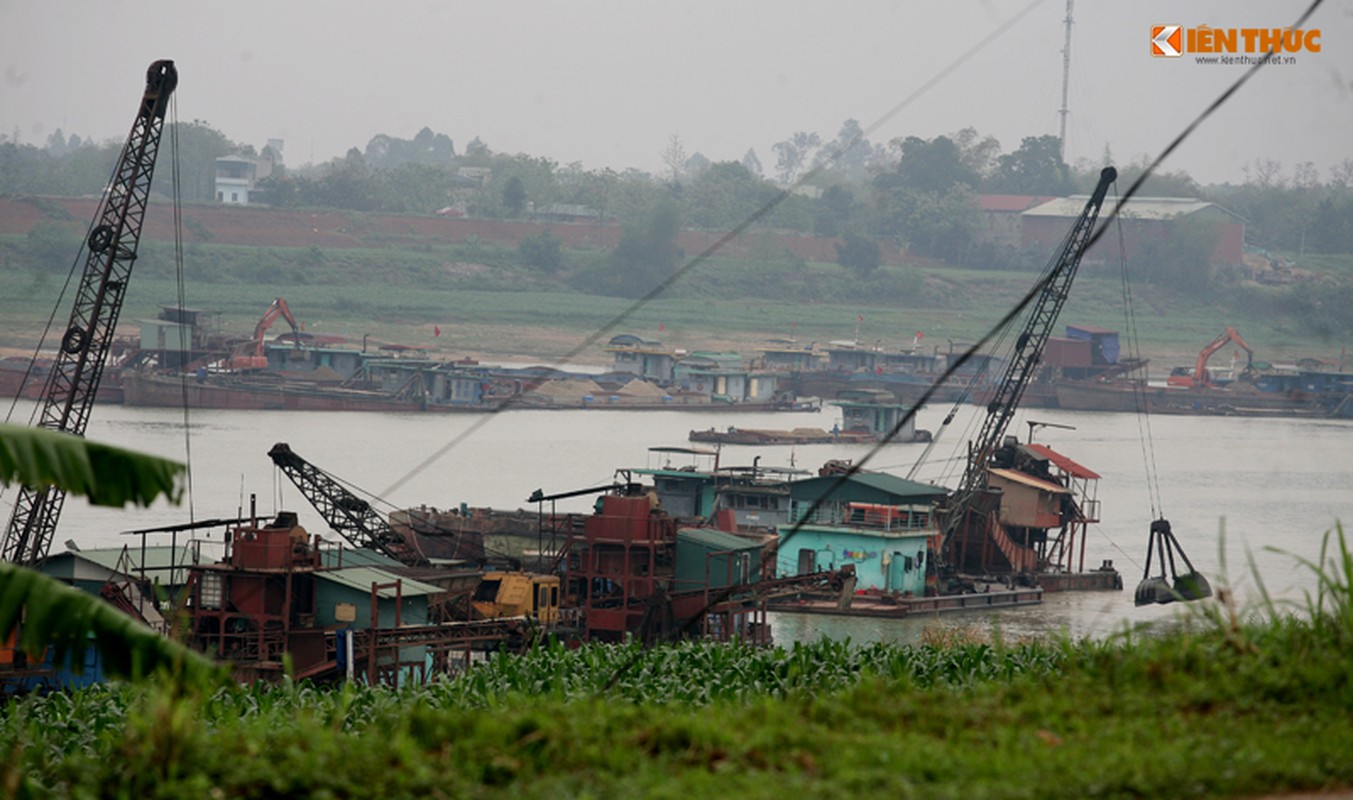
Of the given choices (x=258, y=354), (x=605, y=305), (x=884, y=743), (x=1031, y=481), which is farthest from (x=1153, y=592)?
(x=605, y=305)

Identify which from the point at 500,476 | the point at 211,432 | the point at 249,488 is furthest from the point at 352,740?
the point at 211,432

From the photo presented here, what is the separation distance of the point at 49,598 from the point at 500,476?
1284 inches

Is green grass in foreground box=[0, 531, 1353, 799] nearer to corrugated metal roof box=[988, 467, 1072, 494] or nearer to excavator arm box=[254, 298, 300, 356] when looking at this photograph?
corrugated metal roof box=[988, 467, 1072, 494]

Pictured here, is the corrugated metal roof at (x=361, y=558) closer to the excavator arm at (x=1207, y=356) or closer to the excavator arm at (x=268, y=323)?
the excavator arm at (x=268, y=323)

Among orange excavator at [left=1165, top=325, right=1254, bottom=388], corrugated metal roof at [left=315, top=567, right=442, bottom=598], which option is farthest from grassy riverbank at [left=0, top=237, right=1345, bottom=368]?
corrugated metal roof at [left=315, top=567, right=442, bottom=598]

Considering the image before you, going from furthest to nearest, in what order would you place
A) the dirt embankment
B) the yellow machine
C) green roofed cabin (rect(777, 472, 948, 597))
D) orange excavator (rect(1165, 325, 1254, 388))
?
the dirt embankment
orange excavator (rect(1165, 325, 1254, 388))
green roofed cabin (rect(777, 472, 948, 597))
the yellow machine

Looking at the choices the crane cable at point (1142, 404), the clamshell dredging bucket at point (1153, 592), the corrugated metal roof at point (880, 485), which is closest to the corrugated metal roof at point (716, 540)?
the corrugated metal roof at point (880, 485)

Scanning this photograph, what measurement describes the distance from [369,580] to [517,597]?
3093mm

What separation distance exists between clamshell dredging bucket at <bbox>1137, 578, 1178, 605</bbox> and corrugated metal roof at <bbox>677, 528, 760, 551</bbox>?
24.0ft

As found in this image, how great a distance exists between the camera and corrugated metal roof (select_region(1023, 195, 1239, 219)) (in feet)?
228

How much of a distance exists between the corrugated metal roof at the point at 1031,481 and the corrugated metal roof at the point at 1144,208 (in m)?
39.9

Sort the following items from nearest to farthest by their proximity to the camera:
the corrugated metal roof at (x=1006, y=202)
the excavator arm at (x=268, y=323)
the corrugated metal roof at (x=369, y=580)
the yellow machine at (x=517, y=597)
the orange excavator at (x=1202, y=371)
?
→ the corrugated metal roof at (x=369, y=580)
the yellow machine at (x=517, y=597)
the excavator arm at (x=268, y=323)
the orange excavator at (x=1202, y=371)
the corrugated metal roof at (x=1006, y=202)

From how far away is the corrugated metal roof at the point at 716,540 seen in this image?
779 inches

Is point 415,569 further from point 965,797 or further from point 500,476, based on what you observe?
point 500,476
